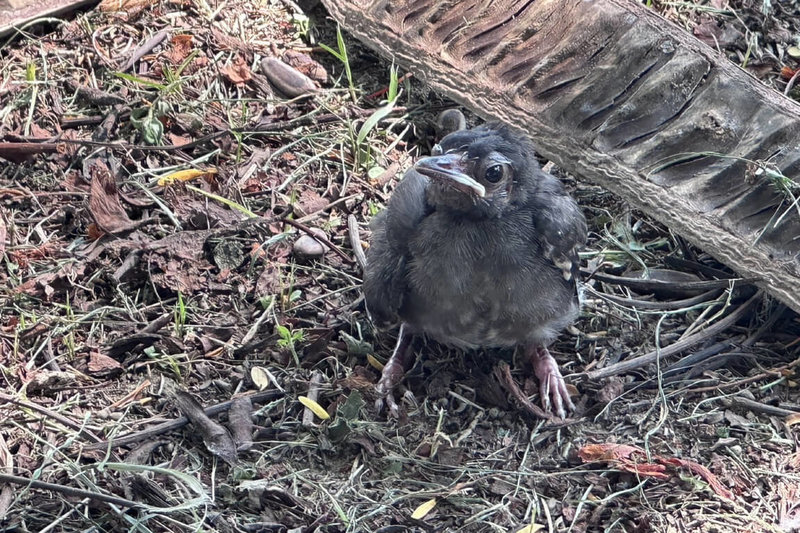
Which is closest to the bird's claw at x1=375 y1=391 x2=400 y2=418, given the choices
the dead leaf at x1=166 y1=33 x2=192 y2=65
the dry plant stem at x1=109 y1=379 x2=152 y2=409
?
the dry plant stem at x1=109 y1=379 x2=152 y2=409

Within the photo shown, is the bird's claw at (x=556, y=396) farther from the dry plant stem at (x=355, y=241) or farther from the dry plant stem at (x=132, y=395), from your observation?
the dry plant stem at (x=132, y=395)

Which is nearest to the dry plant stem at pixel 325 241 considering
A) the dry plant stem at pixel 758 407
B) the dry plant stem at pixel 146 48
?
the dry plant stem at pixel 146 48

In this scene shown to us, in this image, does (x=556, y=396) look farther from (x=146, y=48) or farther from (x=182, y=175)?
(x=146, y=48)

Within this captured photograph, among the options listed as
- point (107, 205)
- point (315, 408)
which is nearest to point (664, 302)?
point (315, 408)

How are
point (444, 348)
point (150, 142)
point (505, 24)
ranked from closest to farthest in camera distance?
point (444, 348), point (150, 142), point (505, 24)

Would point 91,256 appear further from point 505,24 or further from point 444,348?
point 505,24

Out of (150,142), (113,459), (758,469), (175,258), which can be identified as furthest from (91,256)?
(758,469)
